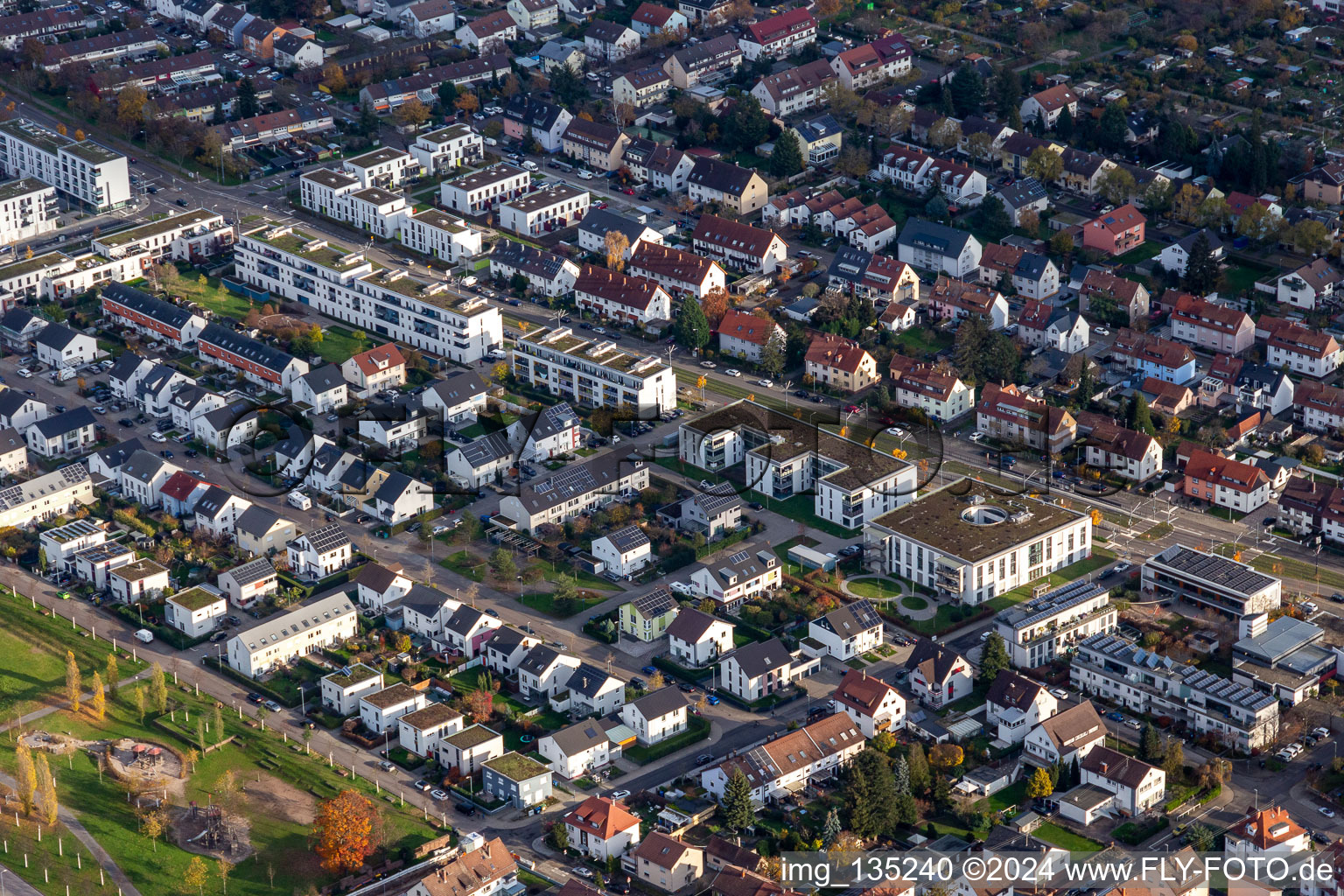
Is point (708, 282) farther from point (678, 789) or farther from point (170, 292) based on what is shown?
point (678, 789)

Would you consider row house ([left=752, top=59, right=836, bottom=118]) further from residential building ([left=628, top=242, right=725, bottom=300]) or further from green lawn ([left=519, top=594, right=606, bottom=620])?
green lawn ([left=519, top=594, right=606, bottom=620])

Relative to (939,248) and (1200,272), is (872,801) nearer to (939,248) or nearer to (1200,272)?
(1200,272)

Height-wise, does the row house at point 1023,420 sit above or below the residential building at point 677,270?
below

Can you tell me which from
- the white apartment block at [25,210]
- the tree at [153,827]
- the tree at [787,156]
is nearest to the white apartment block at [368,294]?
the white apartment block at [25,210]

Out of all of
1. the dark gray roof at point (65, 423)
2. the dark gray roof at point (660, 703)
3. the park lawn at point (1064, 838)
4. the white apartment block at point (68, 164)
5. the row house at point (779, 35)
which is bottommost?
the park lawn at point (1064, 838)

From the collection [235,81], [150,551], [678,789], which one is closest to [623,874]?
[678,789]

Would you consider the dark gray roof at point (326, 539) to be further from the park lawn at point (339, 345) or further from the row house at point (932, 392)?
the row house at point (932, 392)
